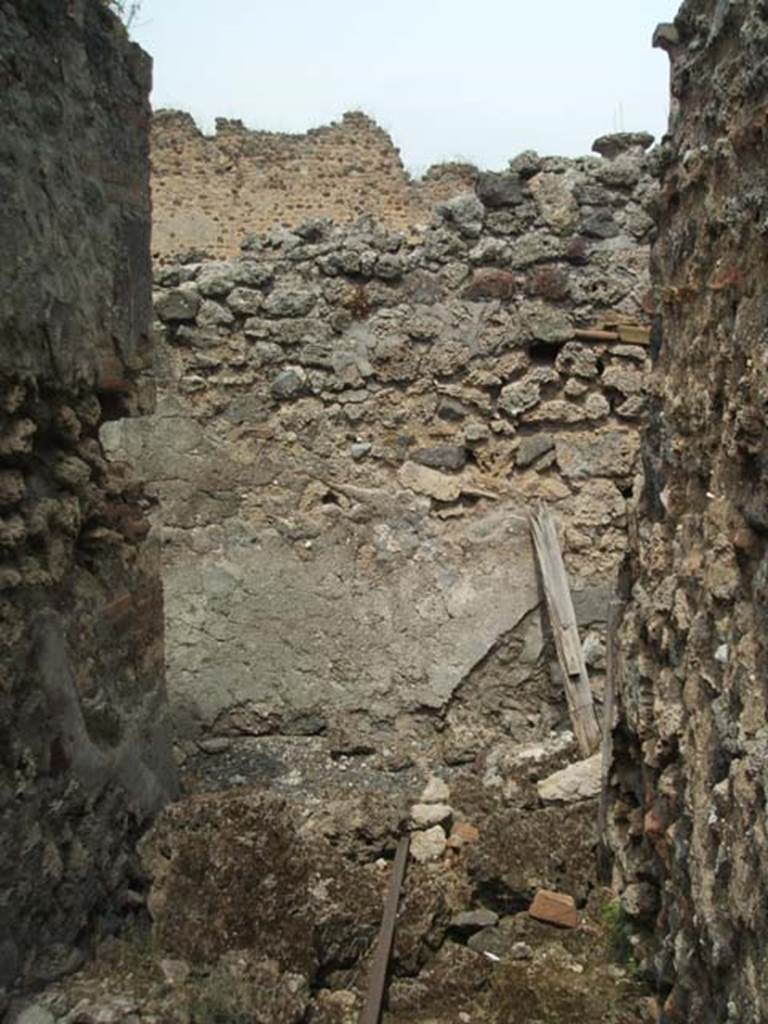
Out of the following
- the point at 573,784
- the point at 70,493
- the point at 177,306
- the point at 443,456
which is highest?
the point at 177,306

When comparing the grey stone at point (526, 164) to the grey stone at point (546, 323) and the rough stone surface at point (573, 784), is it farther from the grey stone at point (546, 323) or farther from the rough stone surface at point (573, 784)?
the rough stone surface at point (573, 784)

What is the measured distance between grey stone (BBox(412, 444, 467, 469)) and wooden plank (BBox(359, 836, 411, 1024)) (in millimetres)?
1864

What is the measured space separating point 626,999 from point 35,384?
2.43 meters

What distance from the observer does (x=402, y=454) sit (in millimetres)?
5191

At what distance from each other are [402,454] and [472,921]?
7.26 ft

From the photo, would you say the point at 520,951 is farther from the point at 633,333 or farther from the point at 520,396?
the point at 633,333

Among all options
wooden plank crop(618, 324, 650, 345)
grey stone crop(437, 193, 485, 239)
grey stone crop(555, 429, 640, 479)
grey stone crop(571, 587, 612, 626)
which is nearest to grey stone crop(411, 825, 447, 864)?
grey stone crop(571, 587, 612, 626)

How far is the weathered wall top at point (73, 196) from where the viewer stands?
2750mm

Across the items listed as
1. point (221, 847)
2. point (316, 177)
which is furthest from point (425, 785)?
point (316, 177)

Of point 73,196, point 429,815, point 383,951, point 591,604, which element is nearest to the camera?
point 73,196

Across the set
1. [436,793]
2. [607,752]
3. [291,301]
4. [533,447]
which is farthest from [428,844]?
[291,301]

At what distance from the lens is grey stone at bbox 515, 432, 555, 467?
518cm

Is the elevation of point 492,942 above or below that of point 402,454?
below

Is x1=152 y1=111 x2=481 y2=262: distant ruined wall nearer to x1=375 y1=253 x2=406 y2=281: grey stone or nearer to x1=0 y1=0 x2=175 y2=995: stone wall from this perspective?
x1=375 y1=253 x2=406 y2=281: grey stone
